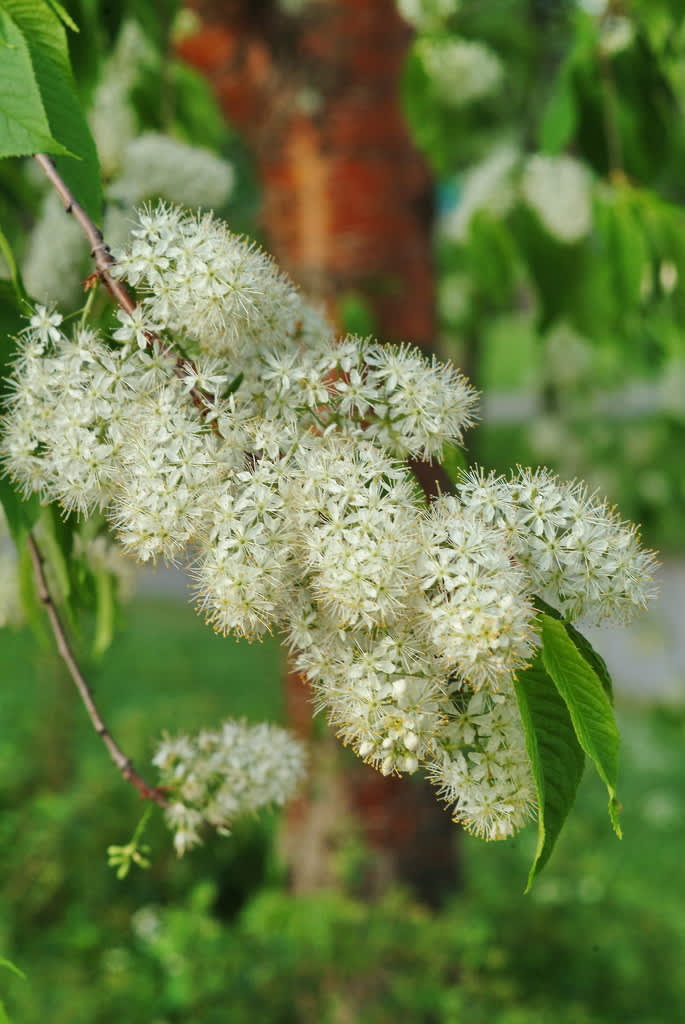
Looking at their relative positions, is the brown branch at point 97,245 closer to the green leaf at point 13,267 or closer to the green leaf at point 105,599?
the green leaf at point 13,267

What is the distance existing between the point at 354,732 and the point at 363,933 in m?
2.81

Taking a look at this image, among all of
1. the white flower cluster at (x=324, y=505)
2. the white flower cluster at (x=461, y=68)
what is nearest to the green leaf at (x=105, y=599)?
the white flower cluster at (x=324, y=505)

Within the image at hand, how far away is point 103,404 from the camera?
1294 mm

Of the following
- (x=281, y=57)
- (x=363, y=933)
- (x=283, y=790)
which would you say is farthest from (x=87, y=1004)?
(x=281, y=57)

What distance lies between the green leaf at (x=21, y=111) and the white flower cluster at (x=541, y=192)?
182 cm

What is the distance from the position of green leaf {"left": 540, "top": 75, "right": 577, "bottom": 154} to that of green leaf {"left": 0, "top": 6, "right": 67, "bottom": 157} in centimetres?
166

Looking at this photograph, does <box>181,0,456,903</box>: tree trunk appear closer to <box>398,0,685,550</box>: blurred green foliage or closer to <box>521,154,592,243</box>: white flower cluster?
<box>398,0,685,550</box>: blurred green foliage

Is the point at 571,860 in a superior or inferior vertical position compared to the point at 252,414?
inferior

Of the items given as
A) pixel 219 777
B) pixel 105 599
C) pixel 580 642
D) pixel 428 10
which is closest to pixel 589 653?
pixel 580 642

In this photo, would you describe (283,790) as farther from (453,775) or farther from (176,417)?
(176,417)

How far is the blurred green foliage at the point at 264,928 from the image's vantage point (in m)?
3.53

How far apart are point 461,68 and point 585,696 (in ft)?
10.3

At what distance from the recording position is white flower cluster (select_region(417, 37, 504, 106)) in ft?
12.0

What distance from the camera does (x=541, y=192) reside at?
10.1 feet
